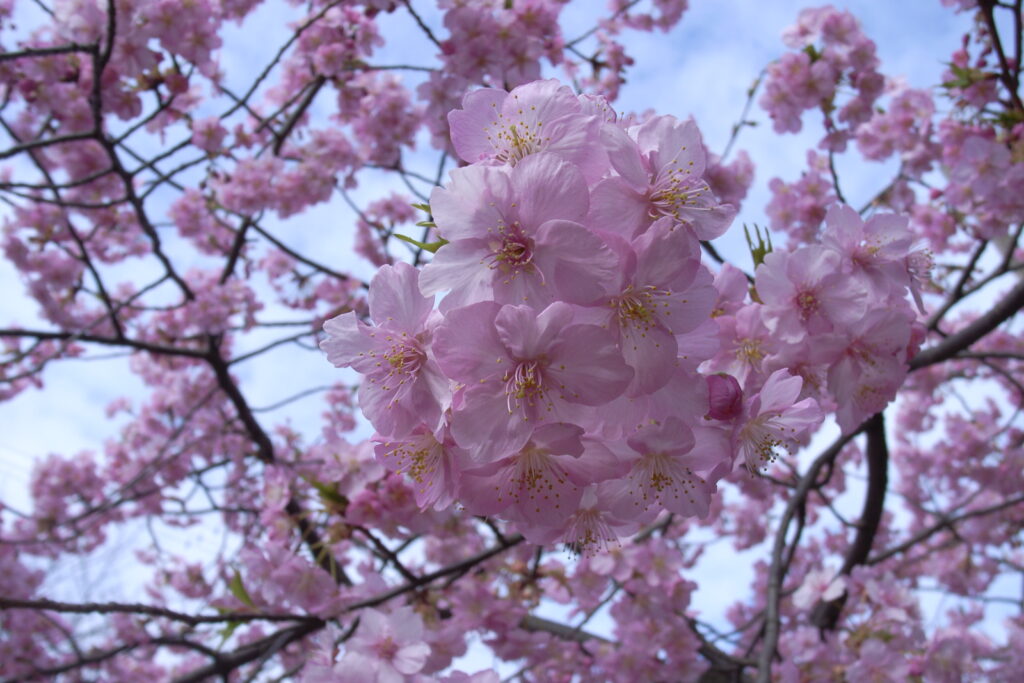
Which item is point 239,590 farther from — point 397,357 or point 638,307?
point 638,307

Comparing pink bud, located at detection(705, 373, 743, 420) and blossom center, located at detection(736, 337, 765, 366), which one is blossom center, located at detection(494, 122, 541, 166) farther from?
blossom center, located at detection(736, 337, 765, 366)

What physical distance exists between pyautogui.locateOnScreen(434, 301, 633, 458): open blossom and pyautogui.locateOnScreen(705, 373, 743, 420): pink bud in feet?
0.79

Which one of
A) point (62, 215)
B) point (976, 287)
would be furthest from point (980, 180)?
point (62, 215)

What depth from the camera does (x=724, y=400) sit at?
1.08 m

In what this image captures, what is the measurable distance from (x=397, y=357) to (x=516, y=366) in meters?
0.22

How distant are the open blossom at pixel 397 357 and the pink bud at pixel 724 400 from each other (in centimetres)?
44

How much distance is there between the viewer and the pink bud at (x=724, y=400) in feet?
3.55

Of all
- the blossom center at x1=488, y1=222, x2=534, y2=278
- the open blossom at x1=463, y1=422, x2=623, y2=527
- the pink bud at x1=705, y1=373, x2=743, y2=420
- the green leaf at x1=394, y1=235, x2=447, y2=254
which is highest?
the green leaf at x1=394, y1=235, x2=447, y2=254

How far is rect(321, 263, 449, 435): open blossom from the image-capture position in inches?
40.6

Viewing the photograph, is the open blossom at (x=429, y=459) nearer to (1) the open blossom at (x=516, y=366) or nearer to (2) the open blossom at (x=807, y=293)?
(1) the open blossom at (x=516, y=366)

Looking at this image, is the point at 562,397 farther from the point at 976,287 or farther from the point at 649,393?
the point at 976,287

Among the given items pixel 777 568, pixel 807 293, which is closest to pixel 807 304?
pixel 807 293

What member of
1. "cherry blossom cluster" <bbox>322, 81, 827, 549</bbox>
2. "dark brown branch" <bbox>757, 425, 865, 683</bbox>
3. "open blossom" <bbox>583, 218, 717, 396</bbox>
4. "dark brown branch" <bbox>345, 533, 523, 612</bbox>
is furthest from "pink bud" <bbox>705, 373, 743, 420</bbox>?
"dark brown branch" <bbox>345, 533, 523, 612</bbox>

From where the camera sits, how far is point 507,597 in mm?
3238
